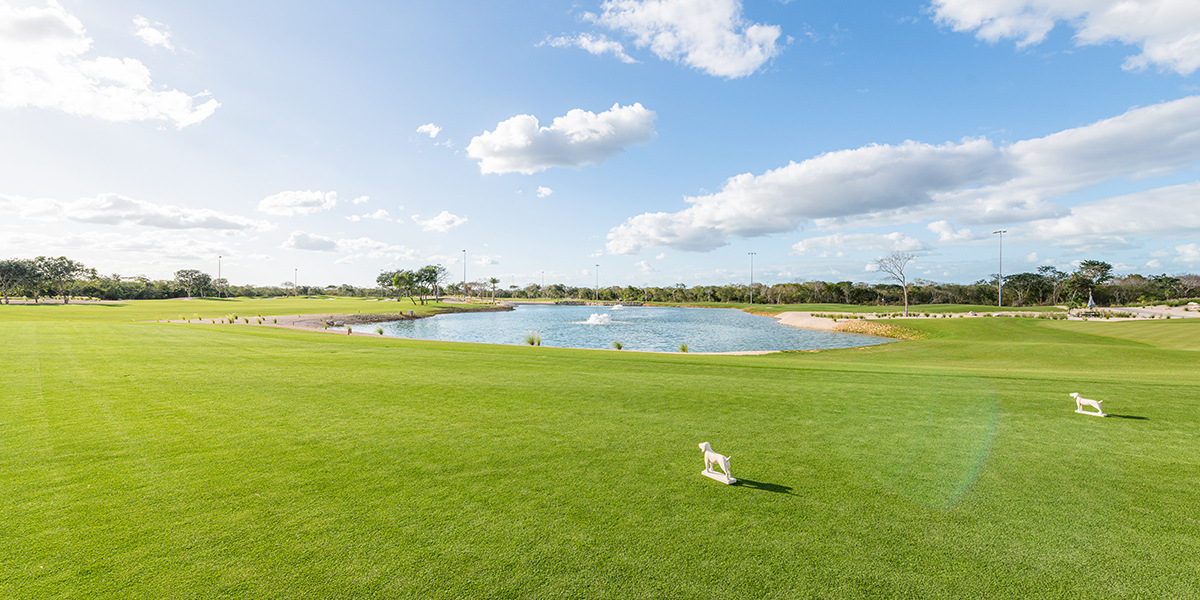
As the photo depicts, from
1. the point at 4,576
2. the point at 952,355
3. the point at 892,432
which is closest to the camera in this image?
the point at 4,576

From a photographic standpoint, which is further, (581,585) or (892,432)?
(892,432)

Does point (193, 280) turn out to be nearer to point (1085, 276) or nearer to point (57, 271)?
point (57, 271)

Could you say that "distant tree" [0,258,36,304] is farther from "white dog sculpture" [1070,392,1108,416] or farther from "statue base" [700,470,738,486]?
"white dog sculpture" [1070,392,1108,416]

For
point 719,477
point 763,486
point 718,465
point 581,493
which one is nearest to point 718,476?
point 719,477

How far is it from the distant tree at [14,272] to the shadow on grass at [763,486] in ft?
372

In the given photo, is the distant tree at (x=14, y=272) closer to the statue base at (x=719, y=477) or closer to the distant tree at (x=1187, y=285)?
the statue base at (x=719, y=477)

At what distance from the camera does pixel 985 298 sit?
93500 millimetres

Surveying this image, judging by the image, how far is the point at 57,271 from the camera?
8356 centimetres

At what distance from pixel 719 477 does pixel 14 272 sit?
116861 millimetres

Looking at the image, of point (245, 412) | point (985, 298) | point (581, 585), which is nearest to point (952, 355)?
point (581, 585)

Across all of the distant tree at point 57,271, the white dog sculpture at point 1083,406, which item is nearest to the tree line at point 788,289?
the distant tree at point 57,271

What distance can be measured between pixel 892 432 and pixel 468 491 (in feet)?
19.9

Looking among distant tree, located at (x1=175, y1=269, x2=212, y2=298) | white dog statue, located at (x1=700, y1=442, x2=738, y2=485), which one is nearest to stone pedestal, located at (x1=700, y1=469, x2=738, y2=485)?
white dog statue, located at (x1=700, y1=442, x2=738, y2=485)

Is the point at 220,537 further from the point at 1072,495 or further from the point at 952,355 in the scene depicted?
the point at 952,355
